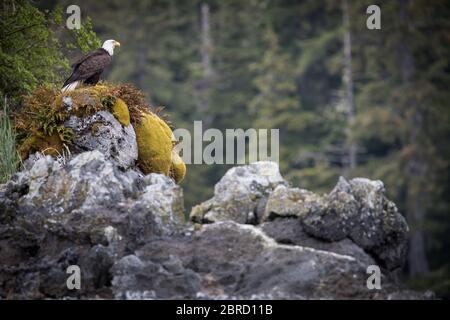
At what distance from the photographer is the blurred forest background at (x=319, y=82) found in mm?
39188

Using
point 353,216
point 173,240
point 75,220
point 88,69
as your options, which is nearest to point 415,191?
point 88,69

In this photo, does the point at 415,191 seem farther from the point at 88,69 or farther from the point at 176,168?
the point at 88,69

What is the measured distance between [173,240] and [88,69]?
3.97 m

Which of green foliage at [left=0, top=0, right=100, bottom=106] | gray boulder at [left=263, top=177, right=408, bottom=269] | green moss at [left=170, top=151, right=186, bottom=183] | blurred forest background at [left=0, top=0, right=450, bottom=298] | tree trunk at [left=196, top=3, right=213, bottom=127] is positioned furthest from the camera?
tree trunk at [left=196, top=3, right=213, bottom=127]

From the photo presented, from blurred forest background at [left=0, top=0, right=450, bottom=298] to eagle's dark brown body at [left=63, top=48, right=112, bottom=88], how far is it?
67.8 ft

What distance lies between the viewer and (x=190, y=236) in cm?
1095

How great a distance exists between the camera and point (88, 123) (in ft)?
42.1

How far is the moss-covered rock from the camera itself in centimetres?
1282

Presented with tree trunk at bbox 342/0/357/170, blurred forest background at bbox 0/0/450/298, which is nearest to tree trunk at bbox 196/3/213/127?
blurred forest background at bbox 0/0/450/298

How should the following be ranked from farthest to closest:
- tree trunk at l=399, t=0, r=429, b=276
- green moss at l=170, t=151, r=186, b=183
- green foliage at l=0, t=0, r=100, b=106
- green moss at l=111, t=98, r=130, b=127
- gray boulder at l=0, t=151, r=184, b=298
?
1. tree trunk at l=399, t=0, r=429, b=276
2. green foliage at l=0, t=0, r=100, b=106
3. green moss at l=170, t=151, r=186, b=183
4. green moss at l=111, t=98, r=130, b=127
5. gray boulder at l=0, t=151, r=184, b=298

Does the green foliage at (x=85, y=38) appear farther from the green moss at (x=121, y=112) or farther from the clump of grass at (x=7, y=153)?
the clump of grass at (x=7, y=153)

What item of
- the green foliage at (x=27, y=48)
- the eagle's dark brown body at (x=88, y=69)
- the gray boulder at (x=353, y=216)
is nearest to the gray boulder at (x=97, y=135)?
the eagle's dark brown body at (x=88, y=69)

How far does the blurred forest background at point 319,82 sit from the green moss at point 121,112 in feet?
71.5

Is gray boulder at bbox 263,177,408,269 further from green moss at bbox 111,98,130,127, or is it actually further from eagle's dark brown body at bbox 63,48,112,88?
eagle's dark brown body at bbox 63,48,112,88
